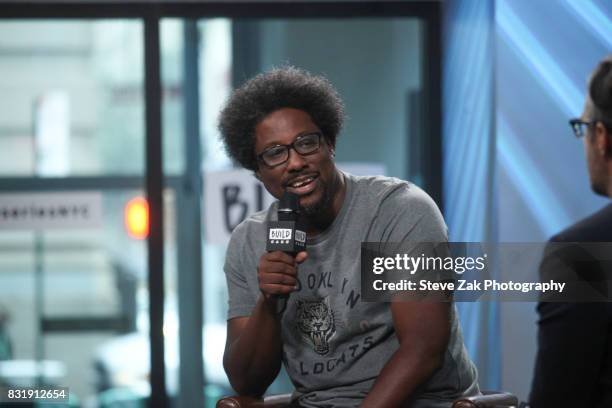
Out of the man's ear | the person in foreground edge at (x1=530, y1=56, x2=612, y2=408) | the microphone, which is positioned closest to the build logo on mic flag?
the microphone

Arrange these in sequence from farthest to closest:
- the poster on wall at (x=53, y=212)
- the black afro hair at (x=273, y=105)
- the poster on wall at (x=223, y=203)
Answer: the poster on wall at (x=53, y=212), the poster on wall at (x=223, y=203), the black afro hair at (x=273, y=105)

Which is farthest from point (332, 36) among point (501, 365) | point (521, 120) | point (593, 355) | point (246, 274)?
point (593, 355)

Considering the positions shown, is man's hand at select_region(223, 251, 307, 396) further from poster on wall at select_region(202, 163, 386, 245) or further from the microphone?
poster on wall at select_region(202, 163, 386, 245)

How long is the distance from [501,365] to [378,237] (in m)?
1.36

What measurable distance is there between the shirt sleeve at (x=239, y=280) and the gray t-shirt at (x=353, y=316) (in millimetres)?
155

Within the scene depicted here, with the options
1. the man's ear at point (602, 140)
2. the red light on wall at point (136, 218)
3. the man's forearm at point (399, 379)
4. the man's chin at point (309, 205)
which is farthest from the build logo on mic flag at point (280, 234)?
the red light on wall at point (136, 218)

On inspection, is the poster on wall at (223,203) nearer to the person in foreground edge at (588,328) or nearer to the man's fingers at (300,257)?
the man's fingers at (300,257)

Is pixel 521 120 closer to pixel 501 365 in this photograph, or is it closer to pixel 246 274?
pixel 501 365

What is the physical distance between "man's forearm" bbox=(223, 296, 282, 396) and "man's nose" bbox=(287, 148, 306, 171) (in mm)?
314

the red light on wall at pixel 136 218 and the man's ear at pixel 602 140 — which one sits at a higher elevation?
the man's ear at pixel 602 140

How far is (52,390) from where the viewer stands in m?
2.89

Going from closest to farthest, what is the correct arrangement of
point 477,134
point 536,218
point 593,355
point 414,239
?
point 593,355, point 414,239, point 536,218, point 477,134

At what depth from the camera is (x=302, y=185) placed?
250 centimetres

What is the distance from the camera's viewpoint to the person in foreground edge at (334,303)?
2.39 metres
